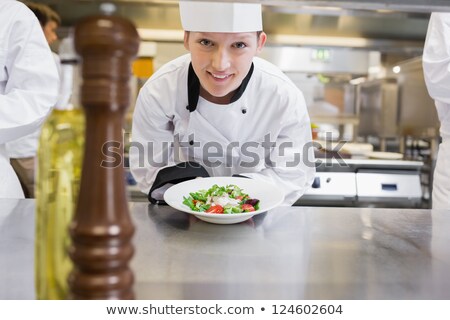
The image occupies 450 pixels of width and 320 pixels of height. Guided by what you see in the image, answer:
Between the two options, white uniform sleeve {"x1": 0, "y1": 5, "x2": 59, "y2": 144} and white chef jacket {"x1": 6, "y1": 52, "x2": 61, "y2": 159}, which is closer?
white uniform sleeve {"x1": 0, "y1": 5, "x2": 59, "y2": 144}

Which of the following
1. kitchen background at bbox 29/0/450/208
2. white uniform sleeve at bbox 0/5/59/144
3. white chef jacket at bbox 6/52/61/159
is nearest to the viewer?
white uniform sleeve at bbox 0/5/59/144

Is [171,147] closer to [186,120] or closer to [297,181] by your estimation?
[186,120]

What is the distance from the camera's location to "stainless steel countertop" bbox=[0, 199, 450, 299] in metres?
0.61

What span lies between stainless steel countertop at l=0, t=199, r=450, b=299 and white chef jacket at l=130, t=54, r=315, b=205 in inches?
20.2

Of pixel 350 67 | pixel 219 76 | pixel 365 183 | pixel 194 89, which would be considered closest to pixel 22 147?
pixel 194 89

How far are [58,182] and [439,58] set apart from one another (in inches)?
68.3

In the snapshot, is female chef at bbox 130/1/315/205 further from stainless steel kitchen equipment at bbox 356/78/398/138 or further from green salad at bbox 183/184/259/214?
stainless steel kitchen equipment at bbox 356/78/398/138

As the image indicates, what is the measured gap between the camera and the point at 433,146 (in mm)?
3602

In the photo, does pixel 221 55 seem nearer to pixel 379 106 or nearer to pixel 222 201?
pixel 222 201

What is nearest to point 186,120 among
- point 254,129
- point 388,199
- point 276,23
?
point 254,129

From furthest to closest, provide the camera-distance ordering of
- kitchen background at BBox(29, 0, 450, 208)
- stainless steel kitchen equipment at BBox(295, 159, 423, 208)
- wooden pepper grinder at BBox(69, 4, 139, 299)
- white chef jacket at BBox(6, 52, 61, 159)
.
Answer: kitchen background at BBox(29, 0, 450, 208) → stainless steel kitchen equipment at BBox(295, 159, 423, 208) → white chef jacket at BBox(6, 52, 61, 159) → wooden pepper grinder at BBox(69, 4, 139, 299)

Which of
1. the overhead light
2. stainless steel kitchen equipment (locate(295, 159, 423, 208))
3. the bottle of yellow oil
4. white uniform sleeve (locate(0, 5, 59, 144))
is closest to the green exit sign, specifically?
the overhead light

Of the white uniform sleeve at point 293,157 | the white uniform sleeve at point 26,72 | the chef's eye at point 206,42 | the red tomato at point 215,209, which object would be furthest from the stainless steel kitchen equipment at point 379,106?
the red tomato at point 215,209

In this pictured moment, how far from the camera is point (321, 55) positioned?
4.12 m
